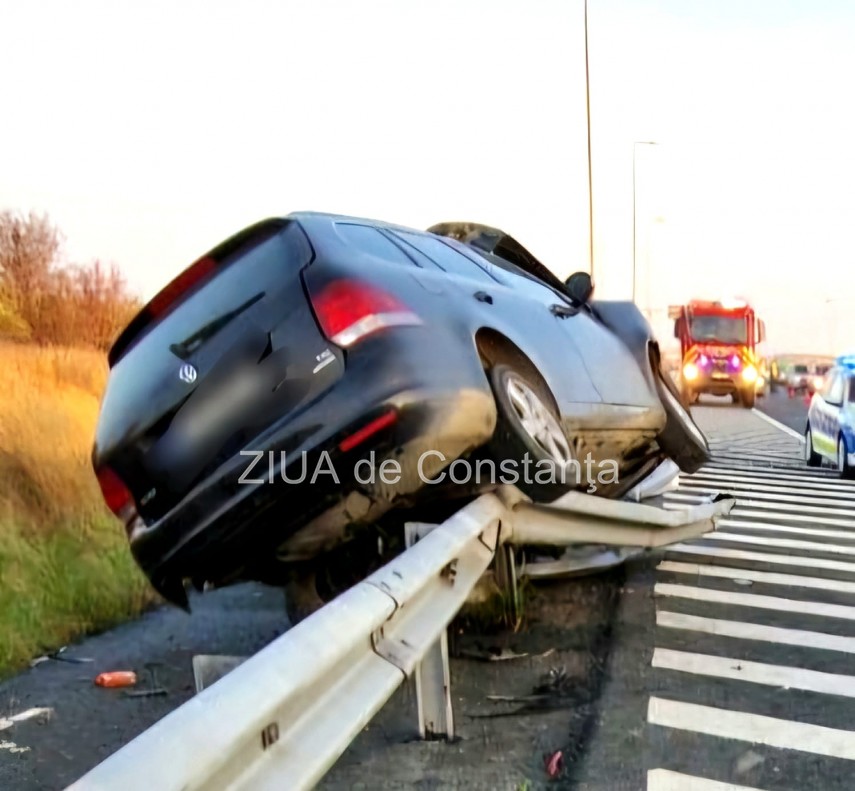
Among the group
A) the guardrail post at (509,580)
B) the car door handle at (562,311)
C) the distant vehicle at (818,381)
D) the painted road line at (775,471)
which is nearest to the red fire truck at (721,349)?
the distant vehicle at (818,381)

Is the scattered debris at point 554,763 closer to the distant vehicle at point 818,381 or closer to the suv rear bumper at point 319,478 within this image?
the suv rear bumper at point 319,478

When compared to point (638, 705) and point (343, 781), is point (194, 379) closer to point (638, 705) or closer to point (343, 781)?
point (343, 781)

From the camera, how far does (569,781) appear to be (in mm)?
2912

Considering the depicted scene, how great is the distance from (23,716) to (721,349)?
26.7 meters

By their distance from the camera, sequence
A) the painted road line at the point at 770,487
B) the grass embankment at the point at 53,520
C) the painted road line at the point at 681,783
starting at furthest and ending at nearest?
the painted road line at the point at 770,487 → the grass embankment at the point at 53,520 → the painted road line at the point at 681,783

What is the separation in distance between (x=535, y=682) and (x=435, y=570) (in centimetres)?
111

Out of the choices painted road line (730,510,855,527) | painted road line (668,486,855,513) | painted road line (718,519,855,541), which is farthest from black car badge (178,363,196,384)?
painted road line (668,486,855,513)

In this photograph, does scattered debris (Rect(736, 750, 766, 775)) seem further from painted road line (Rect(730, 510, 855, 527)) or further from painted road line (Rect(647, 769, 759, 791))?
painted road line (Rect(730, 510, 855, 527))

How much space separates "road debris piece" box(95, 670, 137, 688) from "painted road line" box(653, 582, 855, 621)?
2841mm

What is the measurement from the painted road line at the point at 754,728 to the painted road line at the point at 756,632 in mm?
964

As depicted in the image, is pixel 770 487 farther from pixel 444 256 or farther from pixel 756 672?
pixel 444 256

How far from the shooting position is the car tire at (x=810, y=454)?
40.1ft

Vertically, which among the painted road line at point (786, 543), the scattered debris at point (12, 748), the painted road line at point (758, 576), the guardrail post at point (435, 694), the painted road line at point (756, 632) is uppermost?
the guardrail post at point (435, 694)

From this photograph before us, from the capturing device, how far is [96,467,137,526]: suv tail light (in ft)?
11.9
